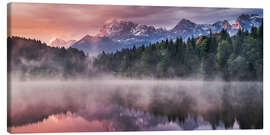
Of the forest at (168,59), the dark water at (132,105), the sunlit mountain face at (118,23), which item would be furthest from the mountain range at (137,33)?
the dark water at (132,105)

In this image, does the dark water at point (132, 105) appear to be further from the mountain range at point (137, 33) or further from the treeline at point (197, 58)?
the mountain range at point (137, 33)

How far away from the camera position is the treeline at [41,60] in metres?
10.9

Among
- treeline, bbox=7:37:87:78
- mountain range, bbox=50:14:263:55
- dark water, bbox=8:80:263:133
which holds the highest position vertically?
mountain range, bbox=50:14:263:55

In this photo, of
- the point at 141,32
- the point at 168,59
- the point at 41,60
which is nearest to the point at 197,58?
the point at 168,59

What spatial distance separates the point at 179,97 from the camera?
11695 mm

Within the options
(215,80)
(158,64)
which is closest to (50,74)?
(158,64)

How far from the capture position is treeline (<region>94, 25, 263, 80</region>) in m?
11.7

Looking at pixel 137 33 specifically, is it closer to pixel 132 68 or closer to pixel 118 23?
pixel 118 23

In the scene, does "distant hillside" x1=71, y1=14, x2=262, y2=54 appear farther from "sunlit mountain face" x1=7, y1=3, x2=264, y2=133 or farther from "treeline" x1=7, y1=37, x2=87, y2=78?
"treeline" x1=7, y1=37, x2=87, y2=78

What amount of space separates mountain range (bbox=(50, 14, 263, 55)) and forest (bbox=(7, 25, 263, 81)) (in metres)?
0.12

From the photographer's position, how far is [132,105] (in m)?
11.5

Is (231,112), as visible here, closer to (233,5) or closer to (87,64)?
(233,5)

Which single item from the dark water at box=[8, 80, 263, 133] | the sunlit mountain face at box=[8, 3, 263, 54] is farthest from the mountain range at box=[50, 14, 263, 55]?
the dark water at box=[8, 80, 263, 133]

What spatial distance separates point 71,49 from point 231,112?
156 inches
